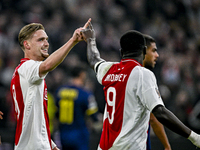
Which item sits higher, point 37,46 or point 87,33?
point 87,33

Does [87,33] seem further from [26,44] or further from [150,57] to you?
[150,57]

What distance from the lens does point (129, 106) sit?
3.35 m

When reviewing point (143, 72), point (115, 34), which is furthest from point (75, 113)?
point (115, 34)

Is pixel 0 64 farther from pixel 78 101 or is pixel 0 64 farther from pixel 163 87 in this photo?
pixel 163 87

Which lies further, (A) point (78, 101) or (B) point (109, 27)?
(B) point (109, 27)

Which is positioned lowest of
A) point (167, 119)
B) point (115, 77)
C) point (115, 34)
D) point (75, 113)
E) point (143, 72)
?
point (75, 113)

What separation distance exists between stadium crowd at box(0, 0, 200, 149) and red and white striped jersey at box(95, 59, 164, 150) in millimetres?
5951

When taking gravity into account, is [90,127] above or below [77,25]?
below

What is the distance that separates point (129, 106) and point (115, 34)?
9.80 meters

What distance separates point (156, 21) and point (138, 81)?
36.7 ft

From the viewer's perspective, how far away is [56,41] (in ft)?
38.0

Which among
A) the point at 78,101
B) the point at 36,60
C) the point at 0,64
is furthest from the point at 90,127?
the point at 36,60

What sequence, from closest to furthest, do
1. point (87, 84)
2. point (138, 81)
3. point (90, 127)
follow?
point (138, 81), point (90, 127), point (87, 84)

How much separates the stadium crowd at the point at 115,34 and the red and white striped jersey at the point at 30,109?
→ 5807mm
